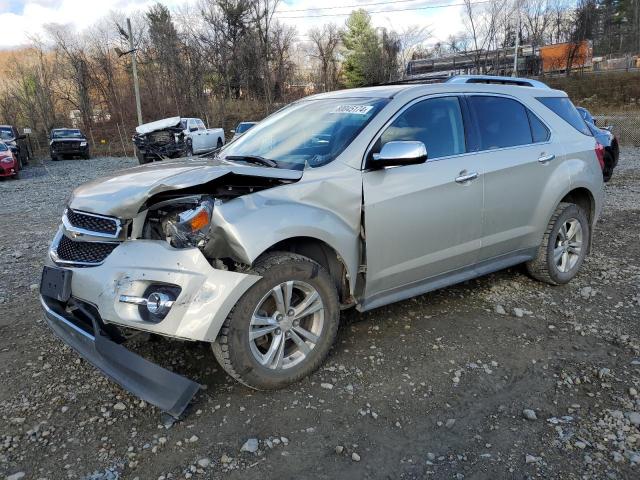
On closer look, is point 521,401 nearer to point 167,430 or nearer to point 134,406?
point 167,430

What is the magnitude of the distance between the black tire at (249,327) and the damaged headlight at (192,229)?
0.35m

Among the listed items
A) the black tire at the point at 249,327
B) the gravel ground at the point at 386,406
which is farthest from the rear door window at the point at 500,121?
the black tire at the point at 249,327

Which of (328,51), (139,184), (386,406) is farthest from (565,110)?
(328,51)

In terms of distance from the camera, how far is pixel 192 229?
9.05 feet

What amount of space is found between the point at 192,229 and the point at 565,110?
3.89 m

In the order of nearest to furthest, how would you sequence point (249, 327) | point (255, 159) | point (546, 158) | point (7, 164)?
point (249, 327) → point (255, 159) → point (546, 158) → point (7, 164)

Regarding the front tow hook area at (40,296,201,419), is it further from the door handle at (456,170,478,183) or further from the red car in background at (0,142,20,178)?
the red car in background at (0,142,20,178)

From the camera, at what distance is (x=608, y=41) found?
162 feet

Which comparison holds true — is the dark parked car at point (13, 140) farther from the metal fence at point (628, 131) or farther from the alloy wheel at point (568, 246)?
the metal fence at point (628, 131)

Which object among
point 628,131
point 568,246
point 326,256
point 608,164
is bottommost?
point 628,131

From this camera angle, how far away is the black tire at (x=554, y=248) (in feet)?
15.1

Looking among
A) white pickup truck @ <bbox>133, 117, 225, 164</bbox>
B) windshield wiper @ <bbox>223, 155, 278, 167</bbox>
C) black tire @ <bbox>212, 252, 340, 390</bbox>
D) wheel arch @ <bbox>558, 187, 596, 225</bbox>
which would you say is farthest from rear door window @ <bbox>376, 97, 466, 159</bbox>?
white pickup truck @ <bbox>133, 117, 225, 164</bbox>

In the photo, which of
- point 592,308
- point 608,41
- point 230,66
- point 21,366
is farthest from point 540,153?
point 608,41

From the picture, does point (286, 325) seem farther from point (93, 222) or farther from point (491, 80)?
point (491, 80)
